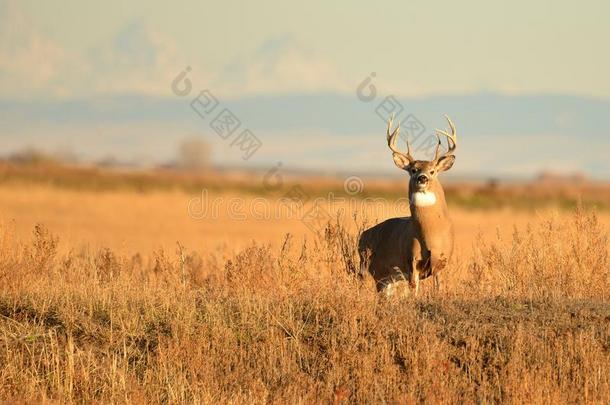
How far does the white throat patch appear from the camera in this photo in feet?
49.4

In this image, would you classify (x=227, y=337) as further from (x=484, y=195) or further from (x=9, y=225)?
(x=484, y=195)

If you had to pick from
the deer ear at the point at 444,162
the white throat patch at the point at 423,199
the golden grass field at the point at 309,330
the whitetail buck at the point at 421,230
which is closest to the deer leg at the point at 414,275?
the whitetail buck at the point at 421,230

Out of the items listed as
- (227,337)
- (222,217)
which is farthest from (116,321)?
(222,217)

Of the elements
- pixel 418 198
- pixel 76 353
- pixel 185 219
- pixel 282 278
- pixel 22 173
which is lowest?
→ pixel 76 353

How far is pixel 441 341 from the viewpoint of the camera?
38.0ft

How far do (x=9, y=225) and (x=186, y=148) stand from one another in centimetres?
10020

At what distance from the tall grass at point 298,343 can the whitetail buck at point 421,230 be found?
111 centimetres

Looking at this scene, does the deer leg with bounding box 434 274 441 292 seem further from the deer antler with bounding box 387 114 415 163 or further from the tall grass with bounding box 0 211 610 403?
the deer antler with bounding box 387 114 415 163

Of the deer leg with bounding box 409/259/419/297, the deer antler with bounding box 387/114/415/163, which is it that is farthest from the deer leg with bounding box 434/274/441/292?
the deer antler with bounding box 387/114/415/163

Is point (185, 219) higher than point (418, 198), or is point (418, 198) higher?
point (185, 219)

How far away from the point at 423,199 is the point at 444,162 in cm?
65

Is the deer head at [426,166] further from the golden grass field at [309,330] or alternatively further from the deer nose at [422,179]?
the golden grass field at [309,330]

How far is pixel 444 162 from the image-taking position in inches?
604

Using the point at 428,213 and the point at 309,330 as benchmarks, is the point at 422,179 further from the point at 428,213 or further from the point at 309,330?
the point at 309,330
